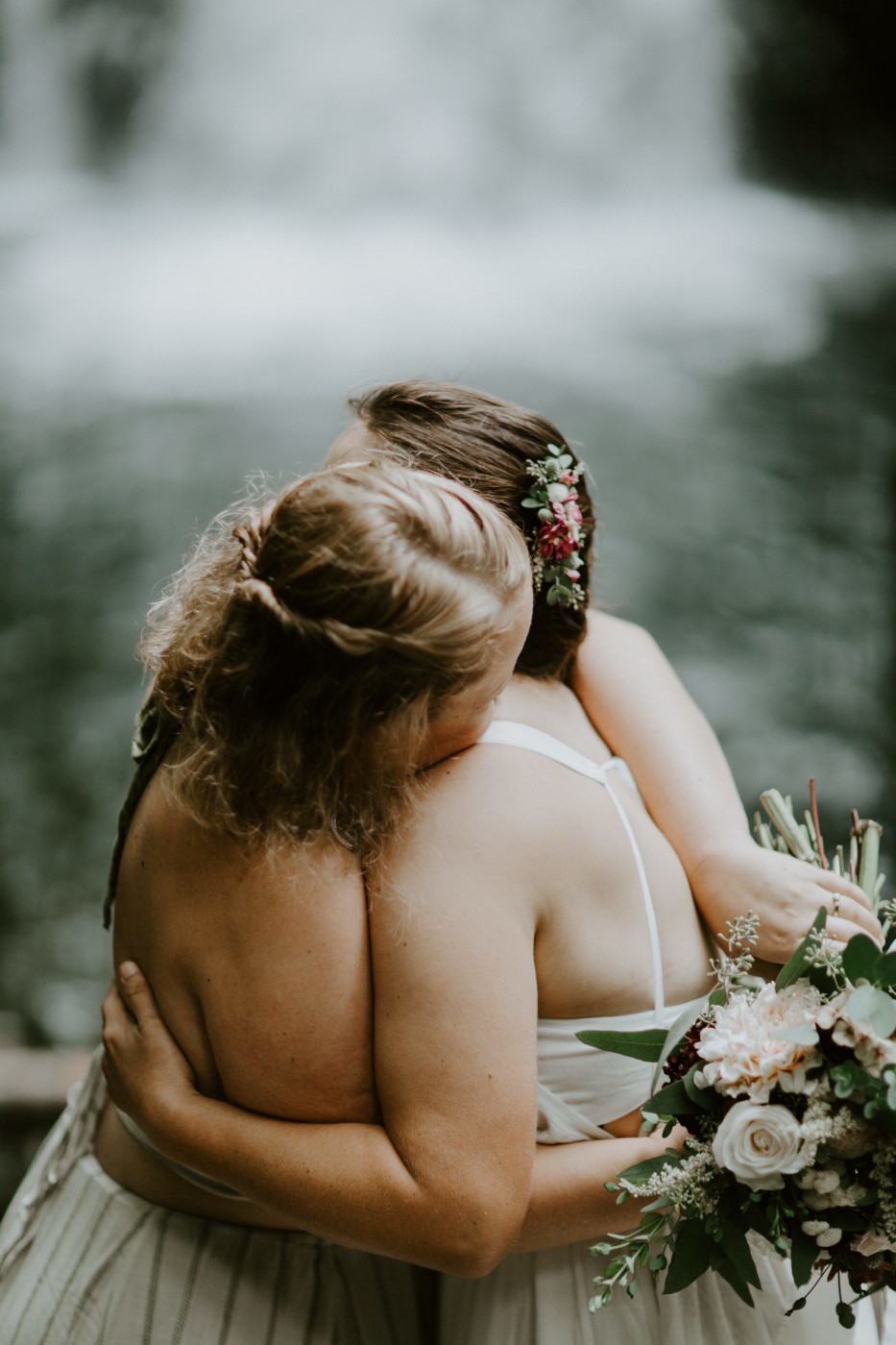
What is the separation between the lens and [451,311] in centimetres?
272

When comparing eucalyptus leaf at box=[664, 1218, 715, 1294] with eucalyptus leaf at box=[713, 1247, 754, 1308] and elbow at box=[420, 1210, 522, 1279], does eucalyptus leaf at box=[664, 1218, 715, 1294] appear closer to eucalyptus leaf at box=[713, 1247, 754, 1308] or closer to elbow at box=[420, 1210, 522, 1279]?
eucalyptus leaf at box=[713, 1247, 754, 1308]

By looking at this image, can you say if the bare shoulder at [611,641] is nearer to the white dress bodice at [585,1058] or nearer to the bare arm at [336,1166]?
the white dress bodice at [585,1058]

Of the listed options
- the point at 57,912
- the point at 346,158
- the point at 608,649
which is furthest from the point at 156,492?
the point at 608,649

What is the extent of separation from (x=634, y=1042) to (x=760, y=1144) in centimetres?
17

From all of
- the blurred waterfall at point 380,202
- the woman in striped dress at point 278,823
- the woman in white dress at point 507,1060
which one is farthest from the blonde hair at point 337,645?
the blurred waterfall at point 380,202

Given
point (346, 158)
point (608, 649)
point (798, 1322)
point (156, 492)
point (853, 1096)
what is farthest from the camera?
point (156, 492)

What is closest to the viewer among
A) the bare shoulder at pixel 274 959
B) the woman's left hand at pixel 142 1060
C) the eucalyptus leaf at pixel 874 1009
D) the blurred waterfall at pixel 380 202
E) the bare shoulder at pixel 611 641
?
the eucalyptus leaf at pixel 874 1009

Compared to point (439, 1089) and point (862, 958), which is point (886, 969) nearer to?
point (862, 958)

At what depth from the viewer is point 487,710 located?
1.02 m

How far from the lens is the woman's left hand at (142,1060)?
1034mm

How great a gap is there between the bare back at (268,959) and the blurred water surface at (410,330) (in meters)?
1.85

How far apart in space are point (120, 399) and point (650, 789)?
7.28 feet

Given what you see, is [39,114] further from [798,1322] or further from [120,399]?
[798,1322]

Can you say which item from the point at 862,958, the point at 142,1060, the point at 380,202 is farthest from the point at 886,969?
the point at 380,202
